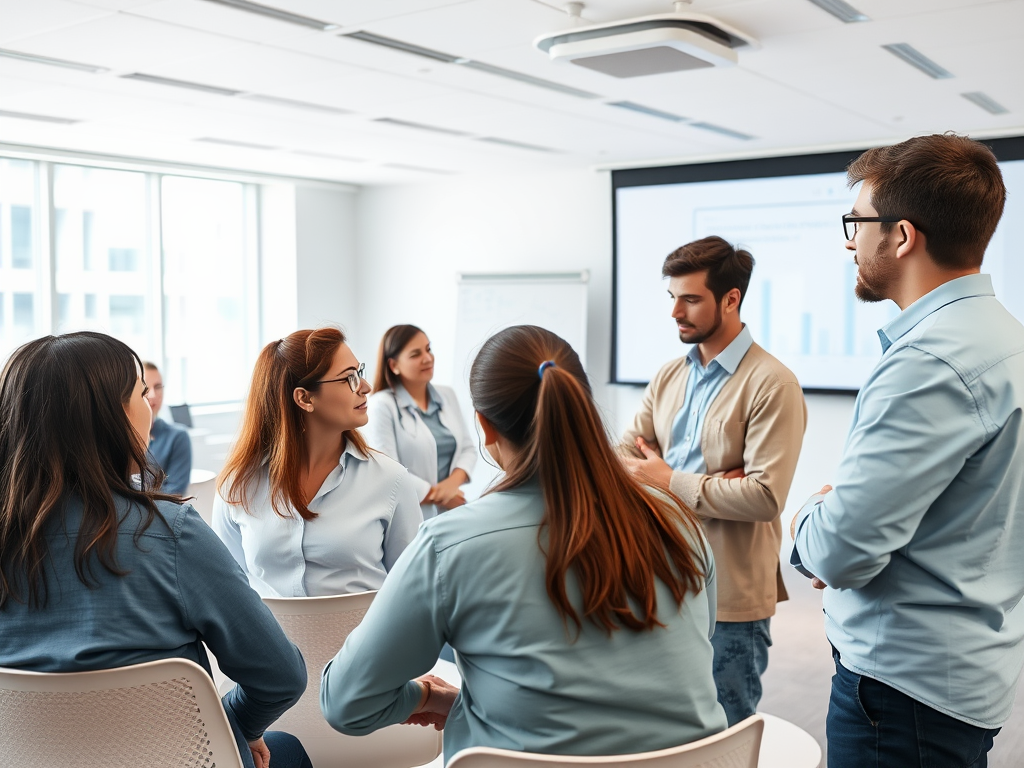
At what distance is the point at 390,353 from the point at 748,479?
2.00 m

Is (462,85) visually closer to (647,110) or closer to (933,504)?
(647,110)

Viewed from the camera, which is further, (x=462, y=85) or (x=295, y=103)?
(x=295, y=103)

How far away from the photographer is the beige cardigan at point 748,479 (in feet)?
7.82

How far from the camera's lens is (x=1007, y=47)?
379 centimetres

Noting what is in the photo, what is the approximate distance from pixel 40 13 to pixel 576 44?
6.40ft

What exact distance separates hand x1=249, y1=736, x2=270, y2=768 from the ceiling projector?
110 inches

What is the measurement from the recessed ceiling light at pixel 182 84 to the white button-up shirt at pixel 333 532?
2.79 metres

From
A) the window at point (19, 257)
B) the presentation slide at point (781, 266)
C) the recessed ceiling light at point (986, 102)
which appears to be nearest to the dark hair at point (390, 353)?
the presentation slide at point (781, 266)

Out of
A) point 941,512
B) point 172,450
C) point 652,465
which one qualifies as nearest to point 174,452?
point 172,450

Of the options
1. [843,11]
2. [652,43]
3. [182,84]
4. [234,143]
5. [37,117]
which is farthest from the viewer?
[234,143]

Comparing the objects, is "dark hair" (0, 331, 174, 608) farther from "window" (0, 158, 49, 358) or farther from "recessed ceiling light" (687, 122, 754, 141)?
"window" (0, 158, 49, 358)

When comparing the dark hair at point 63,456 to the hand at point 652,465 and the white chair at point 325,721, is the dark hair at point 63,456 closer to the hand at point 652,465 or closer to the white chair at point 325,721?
the white chair at point 325,721

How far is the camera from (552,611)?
1.19 m

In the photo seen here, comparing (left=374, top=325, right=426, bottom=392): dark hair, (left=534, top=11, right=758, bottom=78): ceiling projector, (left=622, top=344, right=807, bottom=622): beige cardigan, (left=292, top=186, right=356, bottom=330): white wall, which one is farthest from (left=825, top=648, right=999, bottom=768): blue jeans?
(left=292, top=186, right=356, bottom=330): white wall
